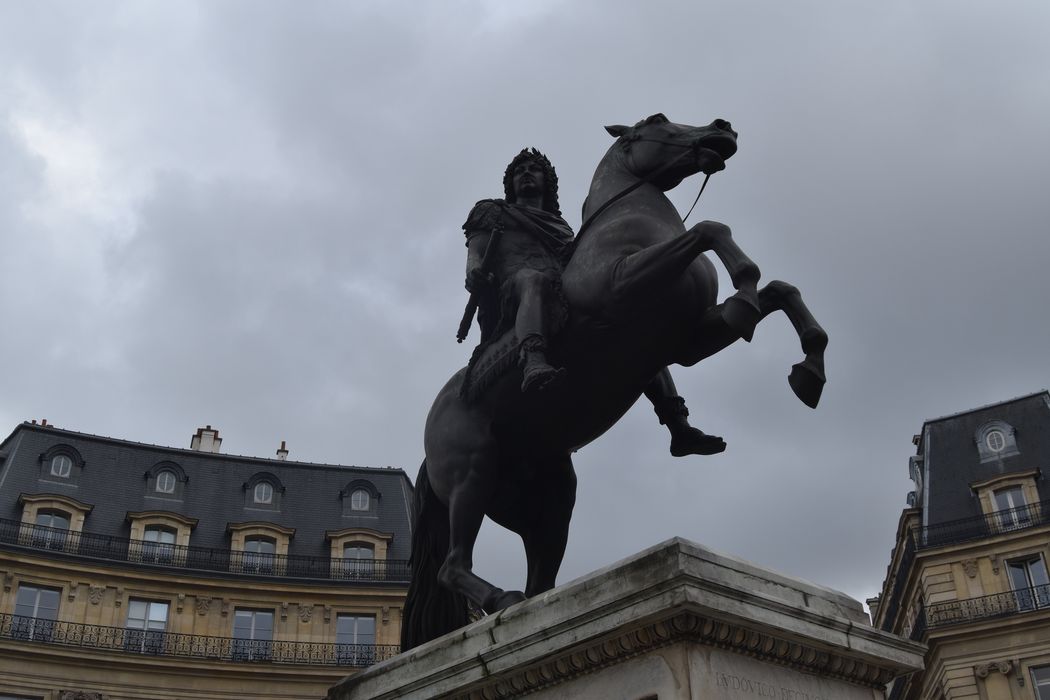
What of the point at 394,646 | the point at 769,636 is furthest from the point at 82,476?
the point at 769,636

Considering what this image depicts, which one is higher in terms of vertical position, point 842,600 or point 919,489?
point 919,489

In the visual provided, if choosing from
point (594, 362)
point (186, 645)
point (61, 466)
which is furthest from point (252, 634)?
point (594, 362)

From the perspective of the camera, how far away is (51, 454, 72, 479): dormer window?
160 ft

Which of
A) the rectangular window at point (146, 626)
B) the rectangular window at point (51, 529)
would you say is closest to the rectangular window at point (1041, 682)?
the rectangular window at point (146, 626)

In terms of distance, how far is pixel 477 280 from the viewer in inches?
293

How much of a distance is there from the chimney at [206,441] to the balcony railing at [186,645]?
1257cm

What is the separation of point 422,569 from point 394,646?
3836 cm

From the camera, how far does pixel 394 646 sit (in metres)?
44.4

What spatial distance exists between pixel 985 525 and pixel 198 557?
97.9ft

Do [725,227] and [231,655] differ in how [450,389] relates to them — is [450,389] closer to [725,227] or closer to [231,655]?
[725,227]

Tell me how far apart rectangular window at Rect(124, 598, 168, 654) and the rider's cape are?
1564 inches

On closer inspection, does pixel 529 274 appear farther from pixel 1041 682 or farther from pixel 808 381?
pixel 1041 682

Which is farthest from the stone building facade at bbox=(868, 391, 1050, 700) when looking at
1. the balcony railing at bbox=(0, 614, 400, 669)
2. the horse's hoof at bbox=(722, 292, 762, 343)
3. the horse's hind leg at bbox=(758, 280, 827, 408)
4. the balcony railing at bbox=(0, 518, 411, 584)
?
the horse's hoof at bbox=(722, 292, 762, 343)

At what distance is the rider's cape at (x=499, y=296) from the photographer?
7012 mm
